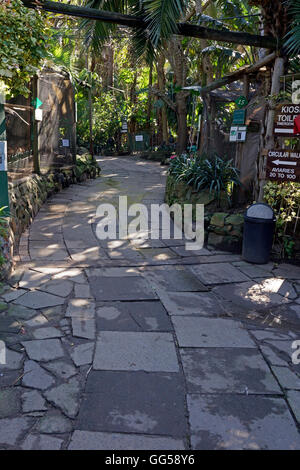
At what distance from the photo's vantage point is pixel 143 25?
634 centimetres

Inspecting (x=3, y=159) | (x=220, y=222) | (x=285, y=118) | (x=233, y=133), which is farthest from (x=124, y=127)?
(x=3, y=159)

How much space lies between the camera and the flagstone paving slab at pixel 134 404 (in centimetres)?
280

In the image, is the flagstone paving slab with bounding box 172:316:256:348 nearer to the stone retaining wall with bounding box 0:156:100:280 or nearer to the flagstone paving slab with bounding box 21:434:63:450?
the flagstone paving slab with bounding box 21:434:63:450

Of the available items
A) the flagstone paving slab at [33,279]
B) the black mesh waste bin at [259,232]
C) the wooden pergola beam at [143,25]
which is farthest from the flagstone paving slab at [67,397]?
the wooden pergola beam at [143,25]

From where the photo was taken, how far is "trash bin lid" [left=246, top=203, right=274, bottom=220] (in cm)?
620

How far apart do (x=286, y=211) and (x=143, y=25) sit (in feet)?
11.8

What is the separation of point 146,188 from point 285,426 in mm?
8972

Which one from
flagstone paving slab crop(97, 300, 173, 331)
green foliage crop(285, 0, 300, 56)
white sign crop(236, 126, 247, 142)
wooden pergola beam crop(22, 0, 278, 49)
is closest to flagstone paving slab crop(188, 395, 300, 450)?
flagstone paving slab crop(97, 300, 173, 331)

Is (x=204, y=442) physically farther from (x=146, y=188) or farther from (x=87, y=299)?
(x=146, y=188)

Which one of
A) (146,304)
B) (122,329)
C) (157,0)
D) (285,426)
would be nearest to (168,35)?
(157,0)

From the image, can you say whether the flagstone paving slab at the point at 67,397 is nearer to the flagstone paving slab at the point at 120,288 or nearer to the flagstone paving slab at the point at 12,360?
the flagstone paving slab at the point at 12,360

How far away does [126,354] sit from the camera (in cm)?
372

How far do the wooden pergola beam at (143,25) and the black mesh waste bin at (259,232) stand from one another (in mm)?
2531

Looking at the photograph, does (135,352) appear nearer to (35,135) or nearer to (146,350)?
(146,350)
